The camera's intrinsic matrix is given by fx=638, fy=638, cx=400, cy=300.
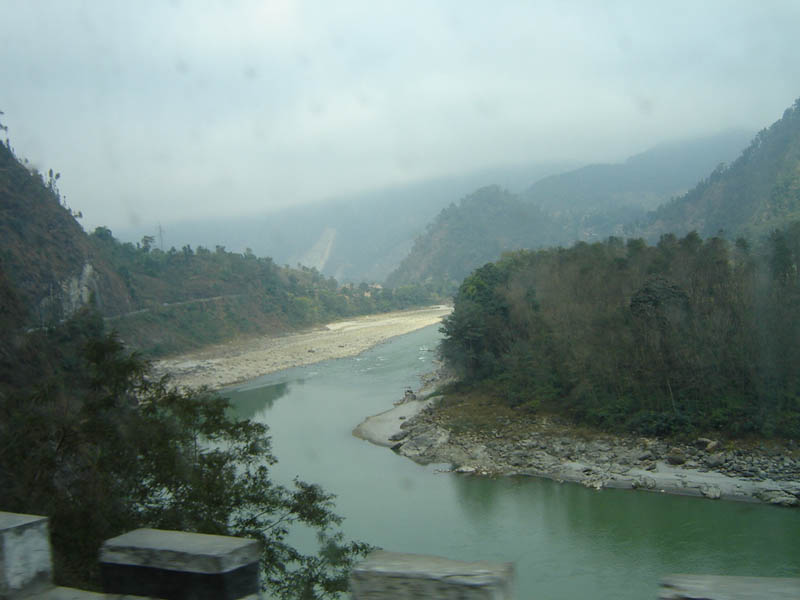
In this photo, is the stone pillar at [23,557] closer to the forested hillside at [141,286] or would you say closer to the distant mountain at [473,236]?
the forested hillside at [141,286]

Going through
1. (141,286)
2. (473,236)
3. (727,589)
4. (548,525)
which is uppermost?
Answer: (473,236)

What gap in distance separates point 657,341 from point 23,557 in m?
15.0

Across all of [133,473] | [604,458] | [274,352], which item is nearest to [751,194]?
[604,458]

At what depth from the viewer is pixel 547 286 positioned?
21047 mm

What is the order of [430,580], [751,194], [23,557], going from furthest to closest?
[751,194]
[23,557]
[430,580]

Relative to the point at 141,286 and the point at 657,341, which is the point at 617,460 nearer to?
the point at 657,341

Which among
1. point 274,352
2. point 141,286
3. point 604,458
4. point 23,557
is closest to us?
point 23,557

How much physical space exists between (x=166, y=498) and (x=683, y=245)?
51.8 ft

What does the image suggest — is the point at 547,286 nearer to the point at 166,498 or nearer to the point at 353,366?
the point at 353,366

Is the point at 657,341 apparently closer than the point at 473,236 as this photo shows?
Yes

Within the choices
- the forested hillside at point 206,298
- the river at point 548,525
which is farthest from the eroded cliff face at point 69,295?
the river at point 548,525

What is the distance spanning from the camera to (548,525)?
34.8 feet

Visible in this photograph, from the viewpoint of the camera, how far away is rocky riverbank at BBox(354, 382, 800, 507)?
11.7 metres

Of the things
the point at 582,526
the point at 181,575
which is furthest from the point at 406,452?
the point at 181,575
